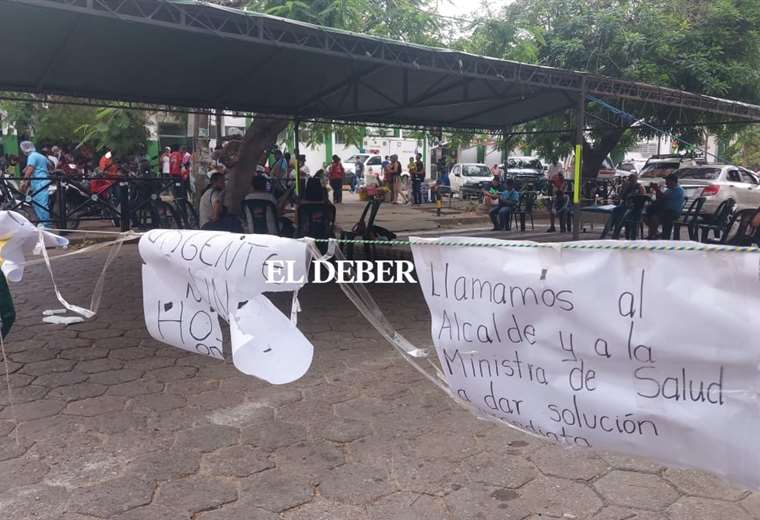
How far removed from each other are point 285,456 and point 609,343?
6.46 feet

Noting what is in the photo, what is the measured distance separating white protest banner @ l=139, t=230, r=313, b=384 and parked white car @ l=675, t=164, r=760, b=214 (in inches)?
608

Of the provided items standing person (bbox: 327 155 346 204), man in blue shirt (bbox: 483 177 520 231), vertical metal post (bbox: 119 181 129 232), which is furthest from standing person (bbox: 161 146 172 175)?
man in blue shirt (bbox: 483 177 520 231)

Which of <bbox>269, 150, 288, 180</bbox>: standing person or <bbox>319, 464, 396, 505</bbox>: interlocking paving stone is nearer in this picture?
<bbox>319, 464, 396, 505</bbox>: interlocking paving stone

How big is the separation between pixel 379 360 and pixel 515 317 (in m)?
2.79

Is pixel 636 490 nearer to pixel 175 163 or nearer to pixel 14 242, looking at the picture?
pixel 14 242

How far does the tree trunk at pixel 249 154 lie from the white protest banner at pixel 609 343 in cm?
980

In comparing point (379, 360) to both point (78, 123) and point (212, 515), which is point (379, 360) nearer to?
point (212, 515)

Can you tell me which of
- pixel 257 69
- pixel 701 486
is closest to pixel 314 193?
pixel 257 69

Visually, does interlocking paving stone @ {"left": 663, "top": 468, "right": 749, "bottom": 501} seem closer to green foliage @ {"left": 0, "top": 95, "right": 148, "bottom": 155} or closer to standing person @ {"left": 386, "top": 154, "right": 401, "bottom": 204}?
green foliage @ {"left": 0, "top": 95, "right": 148, "bottom": 155}

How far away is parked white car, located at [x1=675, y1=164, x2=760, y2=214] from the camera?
15977 millimetres

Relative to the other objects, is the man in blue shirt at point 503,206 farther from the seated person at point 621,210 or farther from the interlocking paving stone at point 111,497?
the interlocking paving stone at point 111,497

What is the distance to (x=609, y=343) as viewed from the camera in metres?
2.03

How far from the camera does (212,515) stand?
2.76 meters

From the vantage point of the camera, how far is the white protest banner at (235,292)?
8.74 feet
